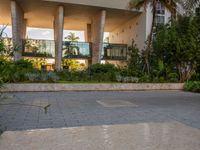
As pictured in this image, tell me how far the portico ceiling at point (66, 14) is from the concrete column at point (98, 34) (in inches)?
32.5

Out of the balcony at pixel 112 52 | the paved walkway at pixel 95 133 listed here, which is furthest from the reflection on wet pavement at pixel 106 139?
the balcony at pixel 112 52

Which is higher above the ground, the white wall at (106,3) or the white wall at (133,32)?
the white wall at (106,3)

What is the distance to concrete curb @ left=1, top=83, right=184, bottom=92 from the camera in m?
16.4

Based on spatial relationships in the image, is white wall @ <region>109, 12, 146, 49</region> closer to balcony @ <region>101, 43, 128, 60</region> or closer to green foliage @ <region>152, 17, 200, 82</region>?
balcony @ <region>101, 43, 128, 60</region>

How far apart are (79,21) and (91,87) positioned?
80.9ft

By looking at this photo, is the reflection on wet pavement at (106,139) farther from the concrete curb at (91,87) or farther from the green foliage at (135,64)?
the green foliage at (135,64)

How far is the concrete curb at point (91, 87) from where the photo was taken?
53.8ft

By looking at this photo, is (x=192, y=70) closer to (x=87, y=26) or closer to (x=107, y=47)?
(x=107, y=47)

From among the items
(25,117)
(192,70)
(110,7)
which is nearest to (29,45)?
(110,7)

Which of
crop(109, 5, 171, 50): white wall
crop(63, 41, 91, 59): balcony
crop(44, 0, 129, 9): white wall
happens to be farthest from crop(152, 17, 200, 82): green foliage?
crop(63, 41, 91, 59): balcony

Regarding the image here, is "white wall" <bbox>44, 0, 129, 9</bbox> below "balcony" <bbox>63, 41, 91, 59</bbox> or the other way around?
the other way around

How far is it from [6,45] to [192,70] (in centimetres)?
1877

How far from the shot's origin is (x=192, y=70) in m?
21.4

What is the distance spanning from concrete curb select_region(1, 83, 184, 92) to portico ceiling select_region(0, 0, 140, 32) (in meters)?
16.3
